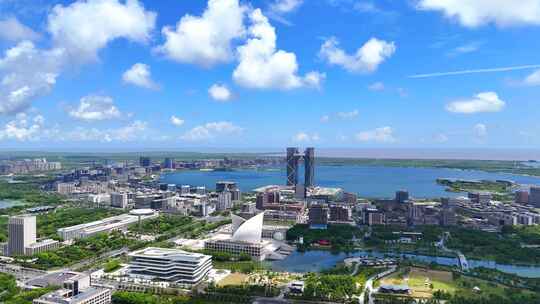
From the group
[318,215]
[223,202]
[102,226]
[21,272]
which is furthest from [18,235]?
[318,215]

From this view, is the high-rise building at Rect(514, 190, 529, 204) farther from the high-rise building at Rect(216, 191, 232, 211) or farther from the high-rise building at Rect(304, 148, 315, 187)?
the high-rise building at Rect(216, 191, 232, 211)

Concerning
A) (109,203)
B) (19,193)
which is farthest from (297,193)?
(19,193)

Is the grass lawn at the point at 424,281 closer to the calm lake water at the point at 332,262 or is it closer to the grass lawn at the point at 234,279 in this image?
the calm lake water at the point at 332,262

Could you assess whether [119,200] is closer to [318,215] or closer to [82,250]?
[82,250]

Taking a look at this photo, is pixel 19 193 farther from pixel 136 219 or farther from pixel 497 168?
pixel 497 168

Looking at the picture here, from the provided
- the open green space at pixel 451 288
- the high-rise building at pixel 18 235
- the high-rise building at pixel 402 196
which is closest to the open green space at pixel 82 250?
the high-rise building at pixel 18 235

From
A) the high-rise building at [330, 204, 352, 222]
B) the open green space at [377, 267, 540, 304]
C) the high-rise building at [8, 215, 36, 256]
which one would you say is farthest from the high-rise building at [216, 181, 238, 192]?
the open green space at [377, 267, 540, 304]
